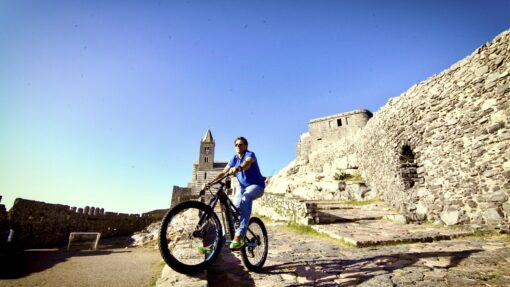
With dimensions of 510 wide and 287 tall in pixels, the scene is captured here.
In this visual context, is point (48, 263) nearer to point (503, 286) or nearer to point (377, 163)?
point (503, 286)

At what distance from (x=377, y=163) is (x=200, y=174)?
165 feet

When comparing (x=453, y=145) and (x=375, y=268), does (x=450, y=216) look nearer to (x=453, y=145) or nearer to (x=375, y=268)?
(x=453, y=145)

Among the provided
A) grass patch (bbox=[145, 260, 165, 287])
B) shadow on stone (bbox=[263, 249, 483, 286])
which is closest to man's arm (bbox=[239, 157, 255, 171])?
shadow on stone (bbox=[263, 249, 483, 286])

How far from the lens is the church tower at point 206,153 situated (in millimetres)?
58500

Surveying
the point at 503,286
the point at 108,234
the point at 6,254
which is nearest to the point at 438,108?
the point at 503,286

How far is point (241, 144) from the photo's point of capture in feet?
12.2

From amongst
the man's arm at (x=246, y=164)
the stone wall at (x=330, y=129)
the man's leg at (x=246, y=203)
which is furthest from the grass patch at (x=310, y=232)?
the stone wall at (x=330, y=129)

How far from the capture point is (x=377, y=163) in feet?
41.0

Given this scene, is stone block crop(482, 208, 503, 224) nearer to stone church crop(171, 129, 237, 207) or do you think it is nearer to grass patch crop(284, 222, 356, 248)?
grass patch crop(284, 222, 356, 248)

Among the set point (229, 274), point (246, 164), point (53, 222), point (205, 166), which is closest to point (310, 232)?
point (229, 274)

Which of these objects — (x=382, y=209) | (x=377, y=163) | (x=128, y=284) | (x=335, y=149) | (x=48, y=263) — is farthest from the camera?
(x=335, y=149)

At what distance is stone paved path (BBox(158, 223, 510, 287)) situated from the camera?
8.57 ft

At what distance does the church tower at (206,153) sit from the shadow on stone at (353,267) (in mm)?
56036

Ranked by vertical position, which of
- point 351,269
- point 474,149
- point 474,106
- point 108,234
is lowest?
point 108,234
